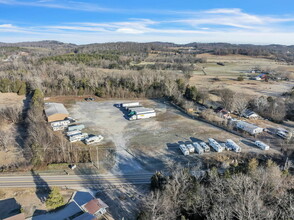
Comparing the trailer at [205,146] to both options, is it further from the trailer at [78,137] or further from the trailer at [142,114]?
the trailer at [78,137]

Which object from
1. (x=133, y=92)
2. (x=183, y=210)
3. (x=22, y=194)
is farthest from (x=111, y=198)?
(x=133, y=92)

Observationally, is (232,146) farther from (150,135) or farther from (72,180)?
(72,180)

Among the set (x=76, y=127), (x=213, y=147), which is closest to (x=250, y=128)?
(x=213, y=147)

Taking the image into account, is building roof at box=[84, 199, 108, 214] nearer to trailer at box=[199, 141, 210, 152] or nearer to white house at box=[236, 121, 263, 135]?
trailer at box=[199, 141, 210, 152]

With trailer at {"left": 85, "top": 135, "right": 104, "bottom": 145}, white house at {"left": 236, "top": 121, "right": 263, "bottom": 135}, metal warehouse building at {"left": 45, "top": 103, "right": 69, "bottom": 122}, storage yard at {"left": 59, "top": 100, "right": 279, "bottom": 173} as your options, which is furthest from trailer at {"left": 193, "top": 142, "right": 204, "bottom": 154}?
metal warehouse building at {"left": 45, "top": 103, "right": 69, "bottom": 122}

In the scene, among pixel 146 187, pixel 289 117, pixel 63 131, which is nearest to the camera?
pixel 146 187

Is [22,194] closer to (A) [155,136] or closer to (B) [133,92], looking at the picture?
(A) [155,136]
